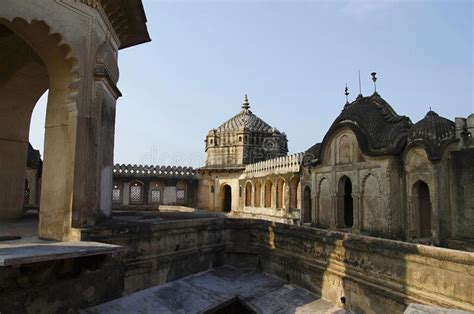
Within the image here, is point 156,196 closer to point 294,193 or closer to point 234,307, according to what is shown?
point 294,193

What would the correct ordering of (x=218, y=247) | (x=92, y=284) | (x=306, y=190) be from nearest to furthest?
(x=92, y=284) < (x=218, y=247) < (x=306, y=190)

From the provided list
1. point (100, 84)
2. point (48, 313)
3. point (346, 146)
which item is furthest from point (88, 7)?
point (346, 146)

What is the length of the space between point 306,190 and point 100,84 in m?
11.3

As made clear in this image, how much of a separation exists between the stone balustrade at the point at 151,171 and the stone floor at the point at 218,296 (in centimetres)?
2028

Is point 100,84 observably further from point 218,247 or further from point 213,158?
point 213,158

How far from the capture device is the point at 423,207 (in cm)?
1184

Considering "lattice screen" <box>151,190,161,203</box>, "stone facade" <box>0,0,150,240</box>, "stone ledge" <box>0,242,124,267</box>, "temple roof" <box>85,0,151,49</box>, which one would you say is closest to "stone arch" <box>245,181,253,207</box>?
"lattice screen" <box>151,190,161,203</box>

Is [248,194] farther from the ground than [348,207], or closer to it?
farther from the ground

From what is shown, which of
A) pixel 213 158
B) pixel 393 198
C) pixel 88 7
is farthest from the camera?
pixel 213 158

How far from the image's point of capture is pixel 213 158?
111 feet

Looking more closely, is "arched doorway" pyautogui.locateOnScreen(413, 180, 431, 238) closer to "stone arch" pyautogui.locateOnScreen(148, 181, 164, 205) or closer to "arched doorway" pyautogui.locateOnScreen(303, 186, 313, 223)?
"arched doorway" pyautogui.locateOnScreen(303, 186, 313, 223)

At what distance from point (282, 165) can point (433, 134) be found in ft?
43.2

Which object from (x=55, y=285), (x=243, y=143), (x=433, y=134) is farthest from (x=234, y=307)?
(x=243, y=143)

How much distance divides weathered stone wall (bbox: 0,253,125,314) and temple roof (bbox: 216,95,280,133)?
1040 inches
